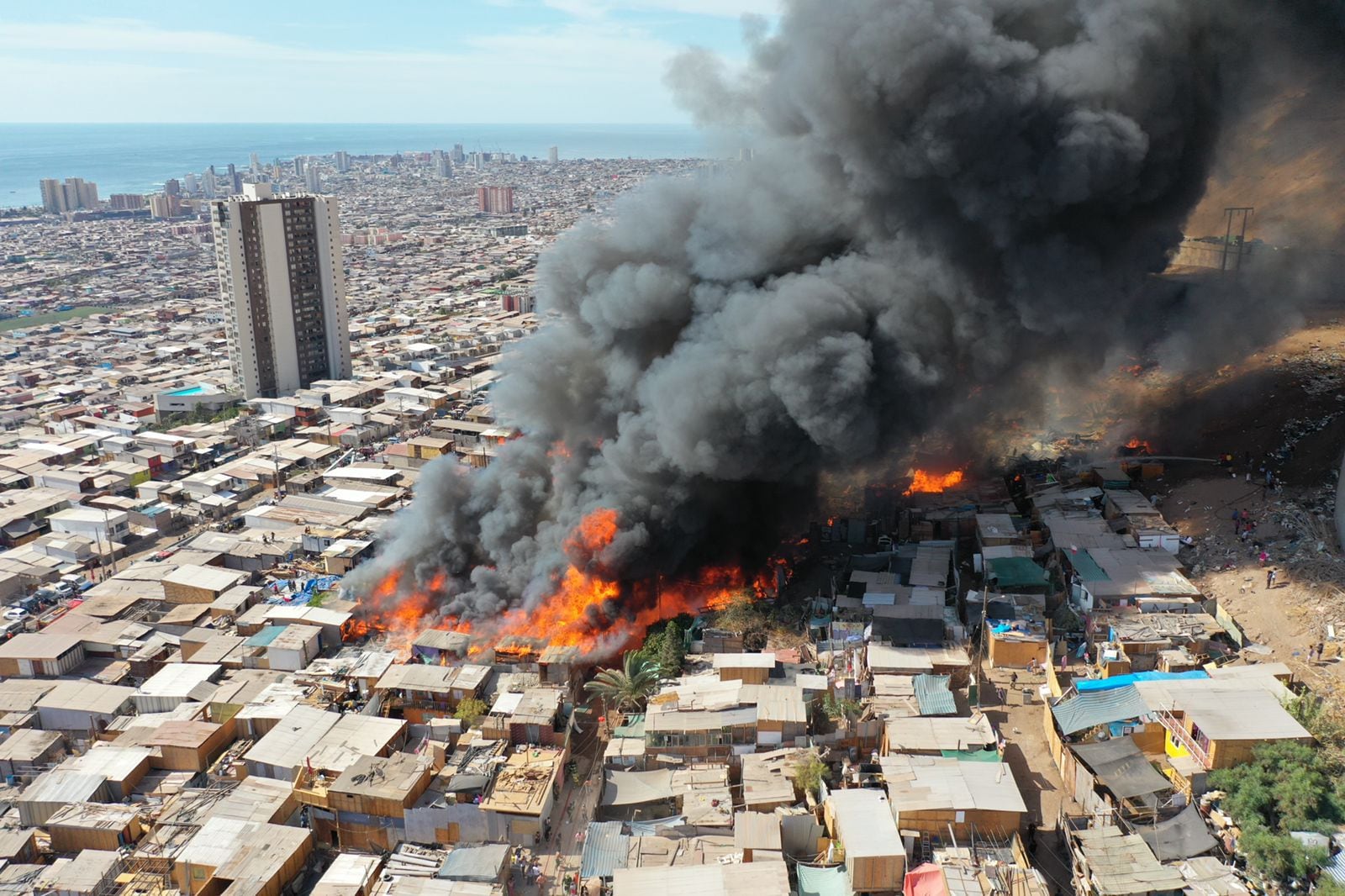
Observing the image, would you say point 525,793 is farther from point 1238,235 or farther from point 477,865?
point 1238,235

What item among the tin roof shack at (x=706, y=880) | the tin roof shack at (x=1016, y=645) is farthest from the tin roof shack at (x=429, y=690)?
the tin roof shack at (x=1016, y=645)

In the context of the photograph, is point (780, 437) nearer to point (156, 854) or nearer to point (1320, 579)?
point (1320, 579)

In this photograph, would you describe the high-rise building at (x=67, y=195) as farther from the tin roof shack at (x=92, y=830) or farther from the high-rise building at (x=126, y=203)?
the tin roof shack at (x=92, y=830)

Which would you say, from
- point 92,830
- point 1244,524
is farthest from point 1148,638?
point 92,830

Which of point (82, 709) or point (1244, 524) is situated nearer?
point (82, 709)

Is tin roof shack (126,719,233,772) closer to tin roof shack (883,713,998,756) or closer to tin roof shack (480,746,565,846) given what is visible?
tin roof shack (480,746,565,846)
